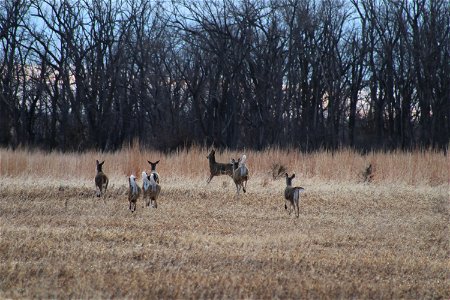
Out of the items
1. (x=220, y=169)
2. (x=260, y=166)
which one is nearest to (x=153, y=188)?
(x=220, y=169)

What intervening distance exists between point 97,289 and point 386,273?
3.01 m

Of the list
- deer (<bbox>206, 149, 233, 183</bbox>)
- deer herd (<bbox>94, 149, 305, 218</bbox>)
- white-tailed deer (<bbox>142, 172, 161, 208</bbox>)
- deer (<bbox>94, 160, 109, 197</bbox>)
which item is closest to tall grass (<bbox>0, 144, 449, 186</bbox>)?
deer (<bbox>206, 149, 233, 183</bbox>)

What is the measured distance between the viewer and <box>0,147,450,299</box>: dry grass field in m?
7.12

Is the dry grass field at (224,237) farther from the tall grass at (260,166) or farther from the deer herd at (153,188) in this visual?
the deer herd at (153,188)

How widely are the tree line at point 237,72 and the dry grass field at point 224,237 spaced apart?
1542cm

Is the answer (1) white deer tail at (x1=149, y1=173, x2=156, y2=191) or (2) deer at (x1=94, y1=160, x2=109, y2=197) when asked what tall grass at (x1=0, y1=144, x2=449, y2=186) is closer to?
(2) deer at (x1=94, y1=160, x2=109, y2=197)

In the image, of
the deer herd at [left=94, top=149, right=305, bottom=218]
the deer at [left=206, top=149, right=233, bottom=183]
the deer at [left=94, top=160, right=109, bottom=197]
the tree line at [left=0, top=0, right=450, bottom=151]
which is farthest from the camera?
the tree line at [left=0, top=0, right=450, bottom=151]

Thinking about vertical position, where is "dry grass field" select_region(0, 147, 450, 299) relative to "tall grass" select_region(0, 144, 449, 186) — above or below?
below

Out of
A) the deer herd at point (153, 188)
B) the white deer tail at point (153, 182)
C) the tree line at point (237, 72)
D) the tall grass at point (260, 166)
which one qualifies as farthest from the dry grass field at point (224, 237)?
the tree line at point (237, 72)

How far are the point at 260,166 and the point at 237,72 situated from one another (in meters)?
14.9

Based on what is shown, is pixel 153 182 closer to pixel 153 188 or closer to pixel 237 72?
pixel 153 188

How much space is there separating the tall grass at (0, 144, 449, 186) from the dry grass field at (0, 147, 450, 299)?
71mm

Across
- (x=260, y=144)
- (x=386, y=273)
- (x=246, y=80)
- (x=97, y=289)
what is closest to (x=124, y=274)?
(x=97, y=289)

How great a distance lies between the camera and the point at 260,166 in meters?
20.0
